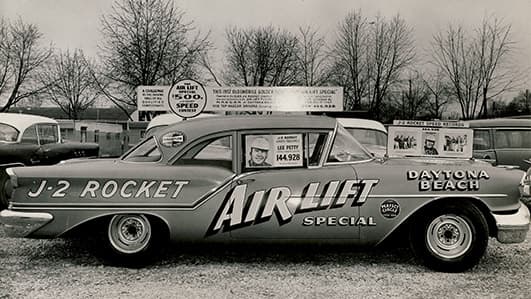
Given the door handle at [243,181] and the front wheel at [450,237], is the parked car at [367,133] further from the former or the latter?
the door handle at [243,181]

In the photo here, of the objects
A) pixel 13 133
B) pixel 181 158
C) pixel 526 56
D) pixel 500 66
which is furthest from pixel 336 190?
pixel 13 133

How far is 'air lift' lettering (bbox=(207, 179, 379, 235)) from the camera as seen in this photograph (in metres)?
3.65

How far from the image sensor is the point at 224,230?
367 centimetres

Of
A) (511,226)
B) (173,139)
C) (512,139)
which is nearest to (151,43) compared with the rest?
(173,139)

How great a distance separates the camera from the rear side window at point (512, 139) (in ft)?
24.0

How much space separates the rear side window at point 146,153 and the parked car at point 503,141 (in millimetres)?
5167

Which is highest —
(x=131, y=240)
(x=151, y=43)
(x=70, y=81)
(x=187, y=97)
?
(x=151, y=43)

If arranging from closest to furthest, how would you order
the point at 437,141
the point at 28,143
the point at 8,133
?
the point at 437,141
the point at 8,133
the point at 28,143

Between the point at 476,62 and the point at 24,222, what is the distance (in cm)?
552

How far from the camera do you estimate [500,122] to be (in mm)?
7234

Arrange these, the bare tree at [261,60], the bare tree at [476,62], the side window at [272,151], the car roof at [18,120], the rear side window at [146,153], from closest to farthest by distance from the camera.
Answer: the side window at [272,151], the rear side window at [146,153], the bare tree at [476,62], the car roof at [18,120], the bare tree at [261,60]

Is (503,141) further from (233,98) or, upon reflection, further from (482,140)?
(233,98)

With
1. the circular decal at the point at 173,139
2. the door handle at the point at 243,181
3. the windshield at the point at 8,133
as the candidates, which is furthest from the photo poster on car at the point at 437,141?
the windshield at the point at 8,133

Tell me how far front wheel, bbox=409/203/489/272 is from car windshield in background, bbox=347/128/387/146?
130 inches
